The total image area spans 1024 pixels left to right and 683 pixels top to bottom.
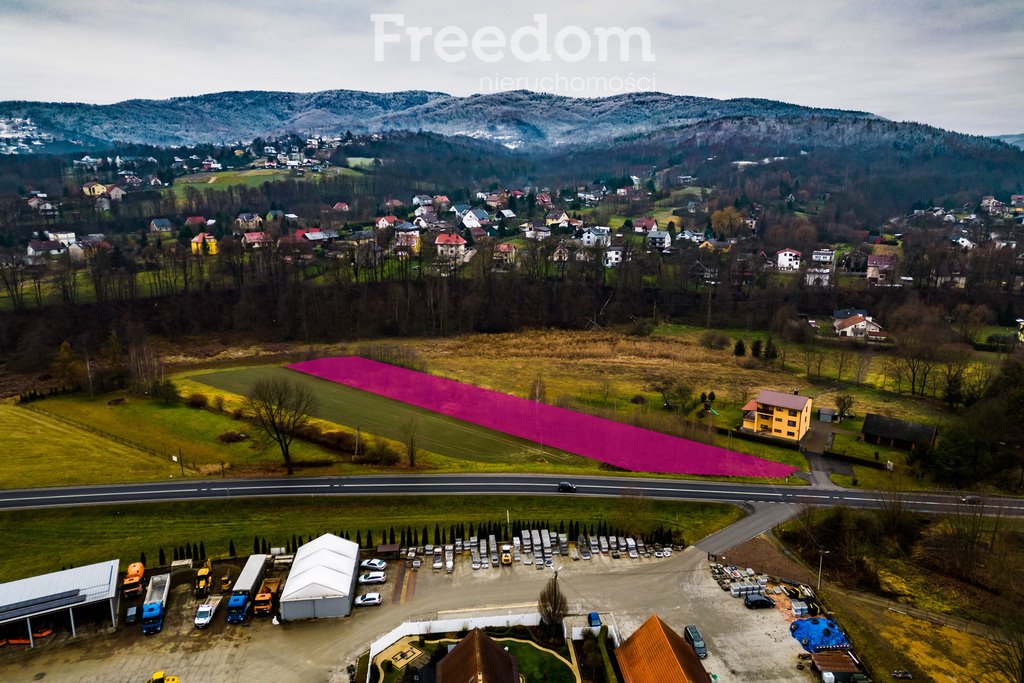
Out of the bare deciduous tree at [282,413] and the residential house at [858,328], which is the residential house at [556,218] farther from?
the bare deciduous tree at [282,413]

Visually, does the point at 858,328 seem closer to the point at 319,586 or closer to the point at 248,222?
the point at 319,586

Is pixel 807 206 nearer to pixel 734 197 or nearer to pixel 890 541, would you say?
pixel 734 197

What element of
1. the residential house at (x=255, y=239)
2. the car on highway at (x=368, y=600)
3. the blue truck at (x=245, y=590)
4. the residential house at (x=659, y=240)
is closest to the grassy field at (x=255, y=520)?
the blue truck at (x=245, y=590)

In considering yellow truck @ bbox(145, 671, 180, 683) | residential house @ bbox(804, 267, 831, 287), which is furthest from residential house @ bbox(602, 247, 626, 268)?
yellow truck @ bbox(145, 671, 180, 683)

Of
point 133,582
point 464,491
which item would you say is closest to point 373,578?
point 464,491

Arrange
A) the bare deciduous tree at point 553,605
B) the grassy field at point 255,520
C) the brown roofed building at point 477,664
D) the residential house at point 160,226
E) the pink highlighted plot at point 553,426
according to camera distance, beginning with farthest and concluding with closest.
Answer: the residential house at point 160,226
the pink highlighted plot at point 553,426
the grassy field at point 255,520
the bare deciduous tree at point 553,605
the brown roofed building at point 477,664

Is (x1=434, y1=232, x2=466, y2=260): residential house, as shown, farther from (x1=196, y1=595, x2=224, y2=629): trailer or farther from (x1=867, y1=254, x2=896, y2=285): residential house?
(x1=196, y1=595, x2=224, y2=629): trailer

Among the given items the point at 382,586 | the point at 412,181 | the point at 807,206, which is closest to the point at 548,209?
the point at 412,181
